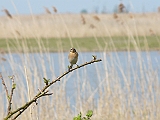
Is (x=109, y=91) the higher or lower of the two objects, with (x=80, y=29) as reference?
lower

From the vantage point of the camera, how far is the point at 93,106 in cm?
457

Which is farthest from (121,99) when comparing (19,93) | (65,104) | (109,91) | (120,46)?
(120,46)

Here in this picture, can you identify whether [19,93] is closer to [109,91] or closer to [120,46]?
[109,91]

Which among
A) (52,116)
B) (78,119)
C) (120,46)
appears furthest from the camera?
(120,46)

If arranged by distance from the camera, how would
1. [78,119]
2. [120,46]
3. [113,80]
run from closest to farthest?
[78,119], [113,80], [120,46]

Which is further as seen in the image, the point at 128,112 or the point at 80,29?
the point at 80,29

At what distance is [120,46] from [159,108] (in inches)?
446

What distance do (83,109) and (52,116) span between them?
0.37 m

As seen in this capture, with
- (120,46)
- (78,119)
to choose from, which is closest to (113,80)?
(78,119)

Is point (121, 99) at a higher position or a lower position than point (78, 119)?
higher

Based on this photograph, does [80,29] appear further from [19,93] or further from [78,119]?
[78,119]

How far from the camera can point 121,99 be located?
4512mm

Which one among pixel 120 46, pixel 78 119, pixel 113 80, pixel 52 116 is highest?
pixel 120 46

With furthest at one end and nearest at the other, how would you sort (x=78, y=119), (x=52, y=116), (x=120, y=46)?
(x=120, y=46) < (x=52, y=116) < (x=78, y=119)
